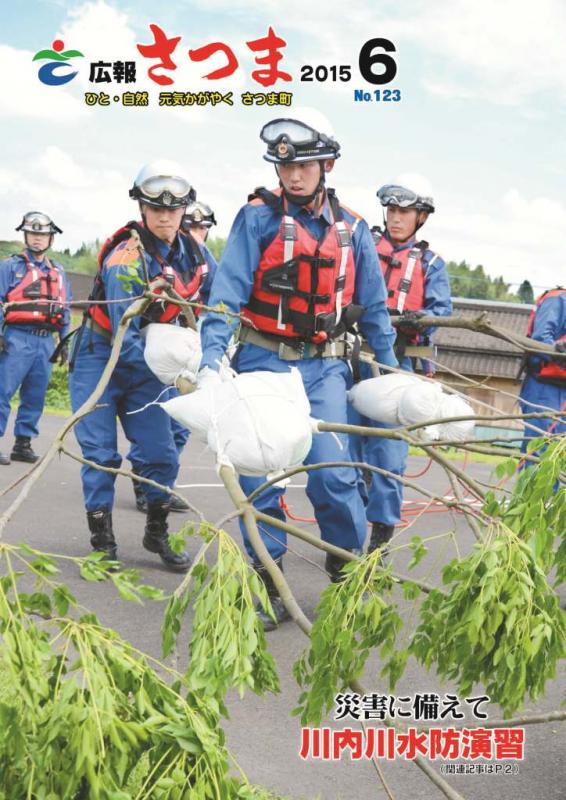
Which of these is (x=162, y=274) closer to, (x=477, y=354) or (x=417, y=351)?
(x=417, y=351)

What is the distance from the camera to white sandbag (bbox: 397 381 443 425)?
486 cm

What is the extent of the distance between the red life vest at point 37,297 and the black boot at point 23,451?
1147mm

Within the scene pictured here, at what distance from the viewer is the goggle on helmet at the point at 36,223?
432 inches

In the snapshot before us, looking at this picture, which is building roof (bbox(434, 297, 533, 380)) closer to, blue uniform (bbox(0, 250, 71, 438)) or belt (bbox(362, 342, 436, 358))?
blue uniform (bbox(0, 250, 71, 438))

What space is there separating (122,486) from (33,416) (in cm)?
172

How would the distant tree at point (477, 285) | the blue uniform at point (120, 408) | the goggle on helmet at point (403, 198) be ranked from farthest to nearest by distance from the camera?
the distant tree at point (477, 285), the goggle on helmet at point (403, 198), the blue uniform at point (120, 408)

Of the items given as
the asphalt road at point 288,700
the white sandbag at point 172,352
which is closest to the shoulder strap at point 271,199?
the white sandbag at point 172,352

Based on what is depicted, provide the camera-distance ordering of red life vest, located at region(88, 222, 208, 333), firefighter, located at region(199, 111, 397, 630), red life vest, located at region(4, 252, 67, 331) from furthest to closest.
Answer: red life vest, located at region(4, 252, 67, 331) → red life vest, located at region(88, 222, 208, 333) → firefighter, located at region(199, 111, 397, 630)

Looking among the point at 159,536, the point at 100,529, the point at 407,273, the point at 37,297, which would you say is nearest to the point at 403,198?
the point at 407,273

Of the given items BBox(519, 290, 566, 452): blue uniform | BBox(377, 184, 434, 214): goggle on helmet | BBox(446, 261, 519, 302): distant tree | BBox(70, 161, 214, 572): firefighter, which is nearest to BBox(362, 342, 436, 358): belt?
BBox(377, 184, 434, 214): goggle on helmet

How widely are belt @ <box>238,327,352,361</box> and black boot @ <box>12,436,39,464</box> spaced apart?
587cm

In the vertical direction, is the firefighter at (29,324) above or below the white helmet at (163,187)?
below

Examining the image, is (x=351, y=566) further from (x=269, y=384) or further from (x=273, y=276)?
(x=273, y=276)

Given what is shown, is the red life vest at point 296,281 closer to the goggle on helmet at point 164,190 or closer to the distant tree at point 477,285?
the goggle on helmet at point 164,190
